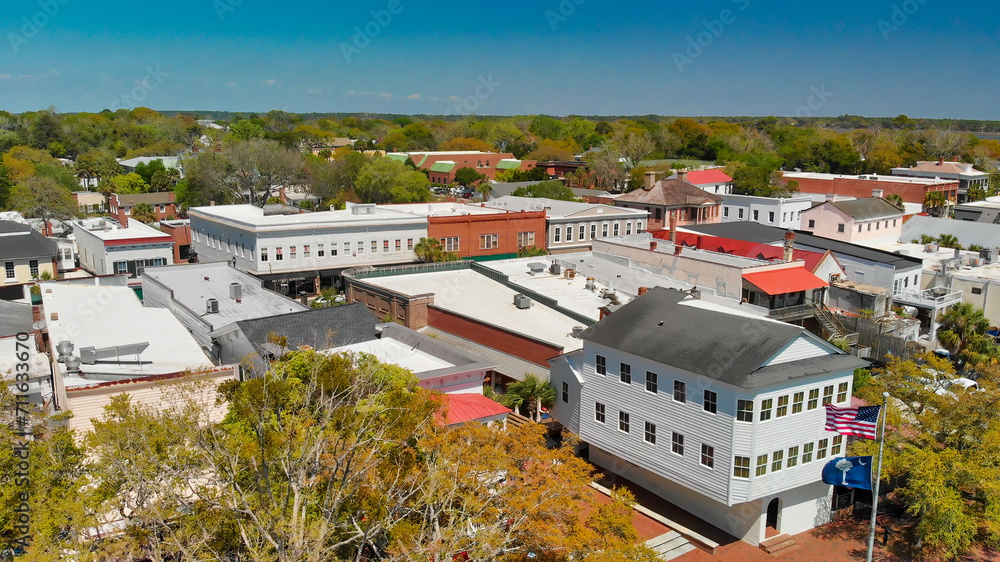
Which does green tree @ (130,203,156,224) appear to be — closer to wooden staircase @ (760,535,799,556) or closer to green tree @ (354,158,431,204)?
green tree @ (354,158,431,204)

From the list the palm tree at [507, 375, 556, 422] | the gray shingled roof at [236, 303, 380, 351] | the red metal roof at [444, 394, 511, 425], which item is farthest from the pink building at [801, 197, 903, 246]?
the red metal roof at [444, 394, 511, 425]

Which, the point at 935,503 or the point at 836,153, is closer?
the point at 935,503

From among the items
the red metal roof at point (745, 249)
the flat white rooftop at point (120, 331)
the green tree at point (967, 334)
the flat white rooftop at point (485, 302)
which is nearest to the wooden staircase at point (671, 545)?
the flat white rooftop at point (485, 302)

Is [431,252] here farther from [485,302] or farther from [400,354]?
[400,354]

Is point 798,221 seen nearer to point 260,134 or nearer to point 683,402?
point 683,402

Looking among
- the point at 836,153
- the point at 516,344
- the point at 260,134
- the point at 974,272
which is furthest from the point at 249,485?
the point at 260,134

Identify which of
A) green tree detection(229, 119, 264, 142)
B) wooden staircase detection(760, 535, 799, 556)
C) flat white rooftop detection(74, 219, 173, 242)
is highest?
green tree detection(229, 119, 264, 142)
